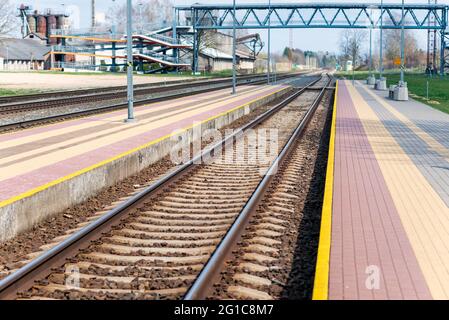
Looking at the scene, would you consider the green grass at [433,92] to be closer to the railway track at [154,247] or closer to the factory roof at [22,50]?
the railway track at [154,247]

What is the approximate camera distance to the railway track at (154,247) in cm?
650

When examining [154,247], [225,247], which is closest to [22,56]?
[154,247]

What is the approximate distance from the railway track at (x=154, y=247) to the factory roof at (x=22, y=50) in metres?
95.6

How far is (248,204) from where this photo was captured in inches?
388

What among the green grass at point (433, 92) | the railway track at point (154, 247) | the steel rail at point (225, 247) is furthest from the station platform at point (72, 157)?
the green grass at point (433, 92)

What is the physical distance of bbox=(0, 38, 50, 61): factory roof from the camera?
102250 millimetres

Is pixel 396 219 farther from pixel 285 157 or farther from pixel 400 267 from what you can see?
pixel 285 157

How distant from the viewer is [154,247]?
8070 millimetres

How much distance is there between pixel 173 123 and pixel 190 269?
1343 cm

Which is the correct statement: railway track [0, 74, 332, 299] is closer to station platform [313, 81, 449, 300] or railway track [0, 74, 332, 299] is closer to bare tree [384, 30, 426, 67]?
station platform [313, 81, 449, 300]

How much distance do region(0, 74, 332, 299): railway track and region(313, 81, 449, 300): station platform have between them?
1191 millimetres

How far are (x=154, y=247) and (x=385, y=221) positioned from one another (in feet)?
9.48

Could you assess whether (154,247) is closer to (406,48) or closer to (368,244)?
(368,244)
